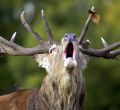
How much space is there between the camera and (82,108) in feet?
49.9

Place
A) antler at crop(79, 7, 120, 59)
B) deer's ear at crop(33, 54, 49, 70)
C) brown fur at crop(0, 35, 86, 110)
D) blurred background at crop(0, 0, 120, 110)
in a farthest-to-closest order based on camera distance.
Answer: blurred background at crop(0, 0, 120, 110)
deer's ear at crop(33, 54, 49, 70)
antler at crop(79, 7, 120, 59)
brown fur at crop(0, 35, 86, 110)

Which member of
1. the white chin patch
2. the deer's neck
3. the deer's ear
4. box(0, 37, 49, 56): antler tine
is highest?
box(0, 37, 49, 56): antler tine

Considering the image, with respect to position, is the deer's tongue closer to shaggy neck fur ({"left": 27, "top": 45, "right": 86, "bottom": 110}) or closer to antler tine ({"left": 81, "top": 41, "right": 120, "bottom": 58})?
shaggy neck fur ({"left": 27, "top": 45, "right": 86, "bottom": 110})

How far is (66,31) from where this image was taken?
36.5 metres

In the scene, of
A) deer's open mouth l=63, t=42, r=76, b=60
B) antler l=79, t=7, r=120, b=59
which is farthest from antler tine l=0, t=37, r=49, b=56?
deer's open mouth l=63, t=42, r=76, b=60

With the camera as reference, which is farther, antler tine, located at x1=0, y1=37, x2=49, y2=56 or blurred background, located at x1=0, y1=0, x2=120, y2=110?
blurred background, located at x1=0, y1=0, x2=120, y2=110

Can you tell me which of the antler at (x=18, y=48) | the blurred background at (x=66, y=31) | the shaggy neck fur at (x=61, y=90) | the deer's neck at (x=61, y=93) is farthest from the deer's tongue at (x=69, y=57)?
the blurred background at (x=66, y=31)

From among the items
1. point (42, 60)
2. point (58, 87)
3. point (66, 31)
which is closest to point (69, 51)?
point (58, 87)

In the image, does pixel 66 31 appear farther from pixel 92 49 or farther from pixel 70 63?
pixel 70 63

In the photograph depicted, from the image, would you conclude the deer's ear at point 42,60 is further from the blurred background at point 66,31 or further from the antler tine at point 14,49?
the blurred background at point 66,31

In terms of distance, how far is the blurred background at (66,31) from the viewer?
3438cm

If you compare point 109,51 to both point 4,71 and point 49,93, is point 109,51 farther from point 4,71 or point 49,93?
point 4,71

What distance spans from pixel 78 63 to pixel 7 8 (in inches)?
1122

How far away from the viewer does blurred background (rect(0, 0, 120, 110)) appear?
3438 cm
